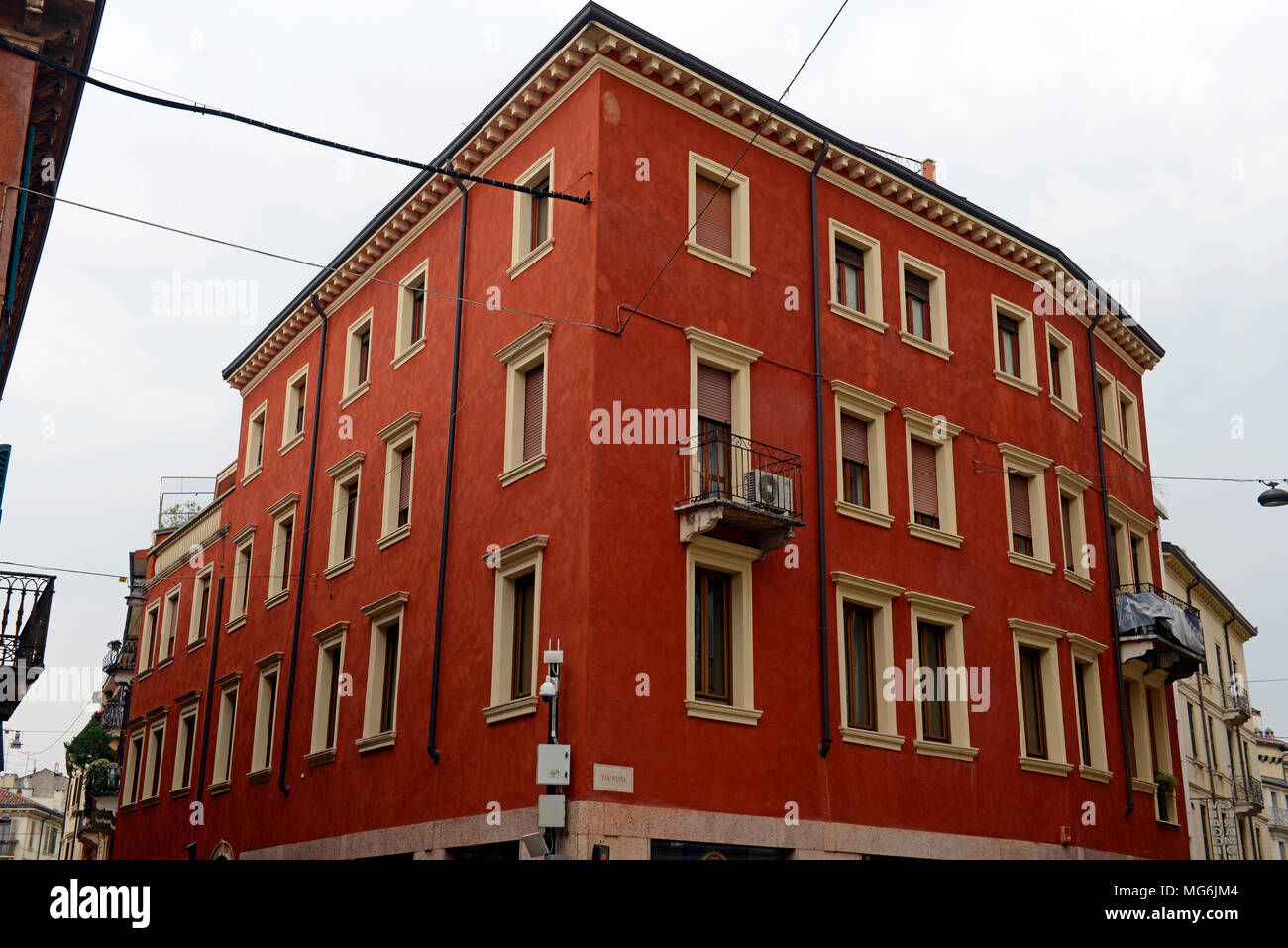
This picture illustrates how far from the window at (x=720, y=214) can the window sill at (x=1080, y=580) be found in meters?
9.91

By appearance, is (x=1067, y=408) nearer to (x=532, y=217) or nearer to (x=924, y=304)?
(x=924, y=304)

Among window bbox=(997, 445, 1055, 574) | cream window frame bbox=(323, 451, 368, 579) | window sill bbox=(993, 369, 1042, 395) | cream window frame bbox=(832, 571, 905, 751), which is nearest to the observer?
cream window frame bbox=(832, 571, 905, 751)

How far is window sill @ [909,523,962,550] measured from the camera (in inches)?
864

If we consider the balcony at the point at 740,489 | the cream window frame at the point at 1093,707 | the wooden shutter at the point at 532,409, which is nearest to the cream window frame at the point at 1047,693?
the cream window frame at the point at 1093,707

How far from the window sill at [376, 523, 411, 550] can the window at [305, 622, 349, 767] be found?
1.94 m

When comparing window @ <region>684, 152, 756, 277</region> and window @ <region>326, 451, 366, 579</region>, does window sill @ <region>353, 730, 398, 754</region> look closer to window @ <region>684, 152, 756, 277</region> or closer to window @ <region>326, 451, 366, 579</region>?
window @ <region>326, 451, 366, 579</region>

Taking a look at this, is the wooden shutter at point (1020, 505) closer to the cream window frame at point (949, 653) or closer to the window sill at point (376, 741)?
the cream window frame at point (949, 653)

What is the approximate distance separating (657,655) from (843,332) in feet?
25.1

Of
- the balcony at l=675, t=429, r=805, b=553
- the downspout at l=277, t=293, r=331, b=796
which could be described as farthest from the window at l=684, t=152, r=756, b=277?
the downspout at l=277, t=293, r=331, b=796

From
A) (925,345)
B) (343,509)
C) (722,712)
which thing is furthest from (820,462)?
(343,509)

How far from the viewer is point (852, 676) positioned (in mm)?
20359
